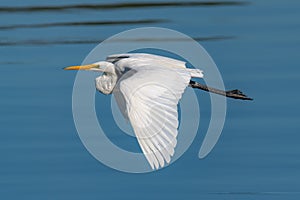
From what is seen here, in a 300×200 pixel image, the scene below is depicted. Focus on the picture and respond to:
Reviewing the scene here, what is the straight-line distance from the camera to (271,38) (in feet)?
46.0

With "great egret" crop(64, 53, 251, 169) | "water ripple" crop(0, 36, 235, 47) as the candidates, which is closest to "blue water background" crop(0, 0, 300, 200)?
"water ripple" crop(0, 36, 235, 47)

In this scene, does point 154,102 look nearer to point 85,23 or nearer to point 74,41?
point 74,41

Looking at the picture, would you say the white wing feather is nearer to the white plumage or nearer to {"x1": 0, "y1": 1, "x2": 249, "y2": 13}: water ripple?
the white plumage

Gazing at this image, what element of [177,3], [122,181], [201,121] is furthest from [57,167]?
[177,3]

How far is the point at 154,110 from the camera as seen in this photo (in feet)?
26.7

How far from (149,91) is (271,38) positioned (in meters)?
5.83

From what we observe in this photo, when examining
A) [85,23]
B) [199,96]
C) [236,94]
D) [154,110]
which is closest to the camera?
[154,110]

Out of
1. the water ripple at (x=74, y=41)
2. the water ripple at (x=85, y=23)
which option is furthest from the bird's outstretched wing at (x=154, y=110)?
the water ripple at (x=85, y=23)

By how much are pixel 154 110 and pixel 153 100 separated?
0.32 ft

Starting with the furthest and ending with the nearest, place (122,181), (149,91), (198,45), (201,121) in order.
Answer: (198,45) → (201,121) → (122,181) → (149,91)

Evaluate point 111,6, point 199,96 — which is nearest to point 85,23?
point 111,6

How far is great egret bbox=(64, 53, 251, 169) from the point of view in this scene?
802 cm

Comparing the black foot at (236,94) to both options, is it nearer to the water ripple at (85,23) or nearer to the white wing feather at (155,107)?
the white wing feather at (155,107)

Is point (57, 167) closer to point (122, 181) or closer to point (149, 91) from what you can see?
point (122, 181)
